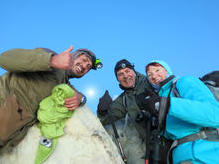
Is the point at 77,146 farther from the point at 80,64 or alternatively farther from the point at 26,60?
the point at 80,64

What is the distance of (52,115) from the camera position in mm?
3047

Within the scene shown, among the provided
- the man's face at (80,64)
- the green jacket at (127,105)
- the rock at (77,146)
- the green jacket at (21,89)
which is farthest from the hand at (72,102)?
the green jacket at (127,105)

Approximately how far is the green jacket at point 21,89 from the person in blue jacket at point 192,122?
1973mm

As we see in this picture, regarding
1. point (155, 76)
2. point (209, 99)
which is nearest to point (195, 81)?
point (209, 99)

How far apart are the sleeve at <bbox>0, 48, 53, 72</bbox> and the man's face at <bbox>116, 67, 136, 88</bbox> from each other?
346 centimetres

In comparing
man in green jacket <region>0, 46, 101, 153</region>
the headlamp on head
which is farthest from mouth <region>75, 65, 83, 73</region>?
man in green jacket <region>0, 46, 101, 153</region>

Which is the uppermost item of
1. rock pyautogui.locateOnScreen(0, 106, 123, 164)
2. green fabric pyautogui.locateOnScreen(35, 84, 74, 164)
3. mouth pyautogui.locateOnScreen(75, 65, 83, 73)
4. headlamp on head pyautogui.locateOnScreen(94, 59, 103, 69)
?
headlamp on head pyautogui.locateOnScreen(94, 59, 103, 69)

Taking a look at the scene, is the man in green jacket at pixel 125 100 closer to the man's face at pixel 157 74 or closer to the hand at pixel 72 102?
the man's face at pixel 157 74

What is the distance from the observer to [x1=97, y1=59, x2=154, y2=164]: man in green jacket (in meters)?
5.57

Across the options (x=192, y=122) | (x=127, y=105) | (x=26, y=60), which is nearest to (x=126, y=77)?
(x=127, y=105)

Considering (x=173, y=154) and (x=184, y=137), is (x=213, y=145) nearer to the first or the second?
(x=184, y=137)

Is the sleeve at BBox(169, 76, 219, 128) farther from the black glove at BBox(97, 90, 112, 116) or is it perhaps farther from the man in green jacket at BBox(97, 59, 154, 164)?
the black glove at BBox(97, 90, 112, 116)

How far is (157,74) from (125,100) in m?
2.15

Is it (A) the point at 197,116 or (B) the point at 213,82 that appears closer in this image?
(A) the point at 197,116
